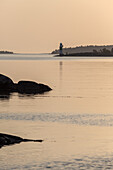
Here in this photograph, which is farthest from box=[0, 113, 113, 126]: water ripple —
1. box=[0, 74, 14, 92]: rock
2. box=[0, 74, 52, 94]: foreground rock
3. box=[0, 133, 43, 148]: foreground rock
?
box=[0, 74, 14, 92]: rock

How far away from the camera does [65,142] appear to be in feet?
98.4

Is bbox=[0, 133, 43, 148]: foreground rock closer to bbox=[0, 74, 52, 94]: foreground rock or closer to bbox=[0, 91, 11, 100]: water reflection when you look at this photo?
bbox=[0, 91, 11, 100]: water reflection

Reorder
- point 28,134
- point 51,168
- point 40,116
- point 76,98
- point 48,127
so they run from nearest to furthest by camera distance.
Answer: point 51,168 → point 28,134 → point 48,127 → point 40,116 → point 76,98

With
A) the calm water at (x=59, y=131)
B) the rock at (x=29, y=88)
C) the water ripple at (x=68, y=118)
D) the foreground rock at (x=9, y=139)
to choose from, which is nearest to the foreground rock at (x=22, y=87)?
the rock at (x=29, y=88)

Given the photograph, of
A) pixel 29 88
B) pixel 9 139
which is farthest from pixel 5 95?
pixel 9 139

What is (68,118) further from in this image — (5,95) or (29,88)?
(29,88)

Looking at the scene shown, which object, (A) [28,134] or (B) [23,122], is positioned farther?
(B) [23,122]

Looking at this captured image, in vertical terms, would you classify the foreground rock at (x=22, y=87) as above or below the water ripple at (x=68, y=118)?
above

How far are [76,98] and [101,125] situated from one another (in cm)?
1771

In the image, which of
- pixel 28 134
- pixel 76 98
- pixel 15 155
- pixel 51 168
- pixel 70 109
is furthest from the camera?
pixel 76 98

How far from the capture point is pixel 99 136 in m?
31.6

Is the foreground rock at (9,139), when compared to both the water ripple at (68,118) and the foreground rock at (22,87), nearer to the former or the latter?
the water ripple at (68,118)

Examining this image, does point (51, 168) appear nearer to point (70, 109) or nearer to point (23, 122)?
point (23, 122)

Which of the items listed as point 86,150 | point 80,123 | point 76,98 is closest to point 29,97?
point 76,98
